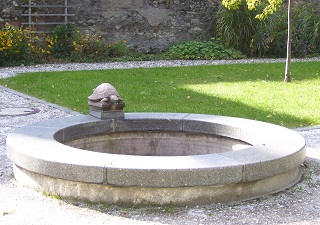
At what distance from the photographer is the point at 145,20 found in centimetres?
1733

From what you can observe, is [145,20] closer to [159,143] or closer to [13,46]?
[13,46]

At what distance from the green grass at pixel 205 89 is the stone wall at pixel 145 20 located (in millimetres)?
3440

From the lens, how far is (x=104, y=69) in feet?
45.9

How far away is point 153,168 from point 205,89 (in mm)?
6592

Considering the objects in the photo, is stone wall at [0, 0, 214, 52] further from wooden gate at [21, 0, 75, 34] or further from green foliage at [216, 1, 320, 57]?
green foliage at [216, 1, 320, 57]

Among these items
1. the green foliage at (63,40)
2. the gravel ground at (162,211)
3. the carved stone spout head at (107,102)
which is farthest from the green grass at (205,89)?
the gravel ground at (162,211)

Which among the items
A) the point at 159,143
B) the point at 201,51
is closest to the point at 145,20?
the point at 201,51

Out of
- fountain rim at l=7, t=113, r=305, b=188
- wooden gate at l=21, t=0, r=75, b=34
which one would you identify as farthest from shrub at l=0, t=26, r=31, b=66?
fountain rim at l=7, t=113, r=305, b=188

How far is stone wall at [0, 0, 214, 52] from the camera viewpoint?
16.8 m

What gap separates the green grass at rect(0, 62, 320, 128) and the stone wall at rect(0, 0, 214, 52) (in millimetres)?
3440

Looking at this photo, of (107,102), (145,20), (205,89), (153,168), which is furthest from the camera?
(145,20)

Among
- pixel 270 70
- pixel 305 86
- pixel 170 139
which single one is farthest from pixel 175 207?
pixel 270 70

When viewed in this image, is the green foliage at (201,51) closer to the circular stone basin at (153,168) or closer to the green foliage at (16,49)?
the green foliage at (16,49)

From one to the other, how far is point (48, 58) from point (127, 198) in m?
11.4
